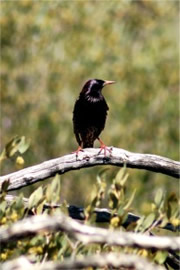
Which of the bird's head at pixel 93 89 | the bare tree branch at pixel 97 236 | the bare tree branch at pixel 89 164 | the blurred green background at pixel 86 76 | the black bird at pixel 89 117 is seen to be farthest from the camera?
the blurred green background at pixel 86 76

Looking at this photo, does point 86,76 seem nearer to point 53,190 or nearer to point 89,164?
point 89,164

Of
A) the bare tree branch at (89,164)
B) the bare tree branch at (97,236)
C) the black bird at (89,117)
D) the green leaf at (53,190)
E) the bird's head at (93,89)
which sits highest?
the bird's head at (93,89)

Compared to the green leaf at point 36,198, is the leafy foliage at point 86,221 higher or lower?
lower

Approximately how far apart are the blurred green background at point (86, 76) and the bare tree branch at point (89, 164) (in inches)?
468

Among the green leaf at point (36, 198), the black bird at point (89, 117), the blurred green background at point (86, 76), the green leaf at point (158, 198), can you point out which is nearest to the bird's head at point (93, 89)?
the black bird at point (89, 117)

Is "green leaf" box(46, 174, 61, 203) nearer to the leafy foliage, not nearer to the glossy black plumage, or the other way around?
the leafy foliage

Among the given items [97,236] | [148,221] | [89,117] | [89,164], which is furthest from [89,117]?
[97,236]

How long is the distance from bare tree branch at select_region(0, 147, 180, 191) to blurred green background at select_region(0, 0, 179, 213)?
11.9 metres

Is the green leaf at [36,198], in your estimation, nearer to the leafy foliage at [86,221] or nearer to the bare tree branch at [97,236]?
the leafy foliage at [86,221]

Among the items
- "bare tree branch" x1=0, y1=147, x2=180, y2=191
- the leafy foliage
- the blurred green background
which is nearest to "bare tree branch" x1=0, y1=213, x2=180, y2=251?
the leafy foliage

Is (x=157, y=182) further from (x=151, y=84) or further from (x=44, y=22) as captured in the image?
(x=44, y=22)

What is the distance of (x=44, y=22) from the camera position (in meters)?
18.3

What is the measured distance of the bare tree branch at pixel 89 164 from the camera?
226 inches

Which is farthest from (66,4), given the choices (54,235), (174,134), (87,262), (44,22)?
(87,262)
